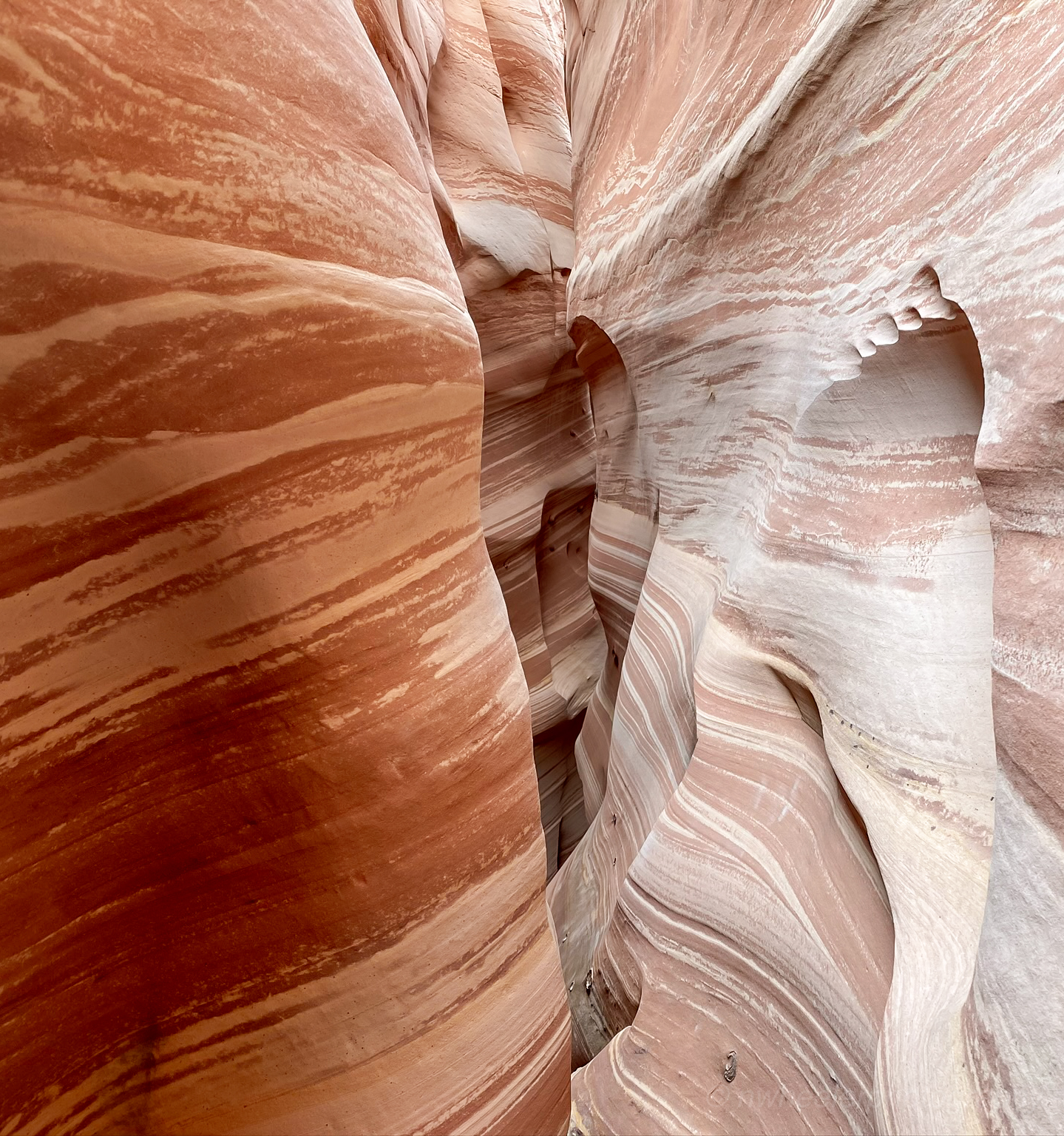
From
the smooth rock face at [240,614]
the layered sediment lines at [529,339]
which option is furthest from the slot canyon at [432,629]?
the layered sediment lines at [529,339]

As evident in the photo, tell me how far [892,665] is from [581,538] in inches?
89.2

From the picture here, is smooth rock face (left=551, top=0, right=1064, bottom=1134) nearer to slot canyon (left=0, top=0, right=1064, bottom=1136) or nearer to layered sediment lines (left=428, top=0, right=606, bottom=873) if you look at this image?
slot canyon (left=0, top=0, right=1064, bottom=1136)

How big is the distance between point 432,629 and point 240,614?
0.21 m

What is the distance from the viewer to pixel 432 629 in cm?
83

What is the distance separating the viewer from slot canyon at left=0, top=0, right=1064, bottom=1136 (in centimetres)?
64

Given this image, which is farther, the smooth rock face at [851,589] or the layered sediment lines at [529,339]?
the layered sediment lines at [529,339]

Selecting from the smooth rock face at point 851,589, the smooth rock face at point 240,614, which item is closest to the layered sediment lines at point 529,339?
the smooth rock face at point 851,589

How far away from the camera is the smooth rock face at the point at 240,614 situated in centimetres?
62

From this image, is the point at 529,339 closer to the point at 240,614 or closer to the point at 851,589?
the point at 851,589

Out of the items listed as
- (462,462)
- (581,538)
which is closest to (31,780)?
(462,462)

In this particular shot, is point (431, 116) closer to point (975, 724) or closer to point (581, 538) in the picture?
point (581, 538)

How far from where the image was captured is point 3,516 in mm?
628

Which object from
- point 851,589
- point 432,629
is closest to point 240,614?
point 432,629

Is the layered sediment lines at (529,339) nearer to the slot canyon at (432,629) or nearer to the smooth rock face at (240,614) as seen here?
the slot canyon at (432,629)
